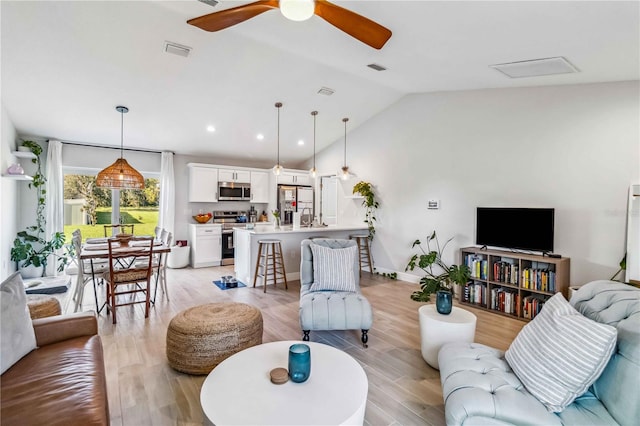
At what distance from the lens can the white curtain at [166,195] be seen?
643 centimetres

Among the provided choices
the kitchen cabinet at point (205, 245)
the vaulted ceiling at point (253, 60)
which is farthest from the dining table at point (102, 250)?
the vaulted ceiling at point (253, 60)

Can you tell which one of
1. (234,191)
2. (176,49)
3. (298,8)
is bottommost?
(234,191)

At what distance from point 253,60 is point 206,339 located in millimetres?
3410

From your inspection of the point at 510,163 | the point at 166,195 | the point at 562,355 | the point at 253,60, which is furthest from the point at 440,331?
the point at 166,195

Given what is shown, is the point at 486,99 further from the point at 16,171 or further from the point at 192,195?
the point at 16,171

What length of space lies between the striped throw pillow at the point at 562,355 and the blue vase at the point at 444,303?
89 cm

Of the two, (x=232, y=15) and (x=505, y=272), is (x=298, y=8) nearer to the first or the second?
(x=232, y=15)

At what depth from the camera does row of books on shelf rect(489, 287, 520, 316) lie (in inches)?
152

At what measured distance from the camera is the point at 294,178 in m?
7.59

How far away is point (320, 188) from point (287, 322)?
4612mm

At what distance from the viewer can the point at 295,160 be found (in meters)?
8.05

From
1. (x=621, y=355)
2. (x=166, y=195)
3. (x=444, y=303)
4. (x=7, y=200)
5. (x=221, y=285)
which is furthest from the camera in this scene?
(x=166, y=195)

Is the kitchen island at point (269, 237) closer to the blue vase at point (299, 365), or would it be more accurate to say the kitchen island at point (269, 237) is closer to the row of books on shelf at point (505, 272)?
the row of books on shelf at point (505, 272)

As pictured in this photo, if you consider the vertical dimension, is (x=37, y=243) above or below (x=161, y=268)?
above
